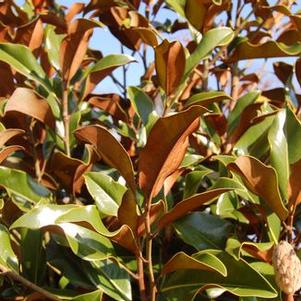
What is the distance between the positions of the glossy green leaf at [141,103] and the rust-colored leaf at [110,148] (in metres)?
0.43

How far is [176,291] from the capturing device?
1.12m

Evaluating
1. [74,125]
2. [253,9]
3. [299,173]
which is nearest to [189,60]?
[74,125]

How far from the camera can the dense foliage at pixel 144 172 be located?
102 cm

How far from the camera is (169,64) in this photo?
1.35 meters

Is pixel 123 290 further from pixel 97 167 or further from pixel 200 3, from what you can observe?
pixel 200 3

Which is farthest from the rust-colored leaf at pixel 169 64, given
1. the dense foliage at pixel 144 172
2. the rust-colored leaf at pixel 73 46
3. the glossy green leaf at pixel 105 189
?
the glossy green leaf at pixel 105 189

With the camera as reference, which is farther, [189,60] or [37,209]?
[189,60]

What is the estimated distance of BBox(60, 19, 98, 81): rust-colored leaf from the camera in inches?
55.4

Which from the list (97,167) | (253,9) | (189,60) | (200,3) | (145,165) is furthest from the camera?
(253,9)

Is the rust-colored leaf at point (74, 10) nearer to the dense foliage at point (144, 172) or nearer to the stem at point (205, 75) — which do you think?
the dense foliage at point (144, 172)

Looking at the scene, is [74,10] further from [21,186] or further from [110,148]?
[110,148]

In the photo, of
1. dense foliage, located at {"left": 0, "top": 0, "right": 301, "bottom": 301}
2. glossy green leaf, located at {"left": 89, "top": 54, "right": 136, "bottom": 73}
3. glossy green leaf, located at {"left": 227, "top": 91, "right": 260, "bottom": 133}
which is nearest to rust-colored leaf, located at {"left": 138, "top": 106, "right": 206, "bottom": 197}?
dense foliage, located at {"left": 0, "top": 0, "right": 301, "bottom": 301}

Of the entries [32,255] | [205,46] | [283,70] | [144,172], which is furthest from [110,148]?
[283,70]

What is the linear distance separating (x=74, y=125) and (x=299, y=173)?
57 centimetres
